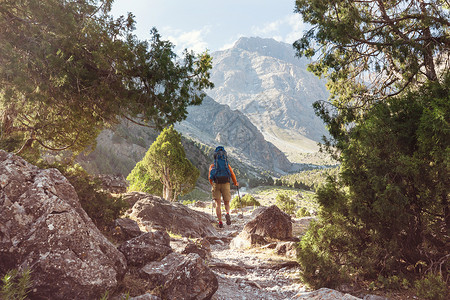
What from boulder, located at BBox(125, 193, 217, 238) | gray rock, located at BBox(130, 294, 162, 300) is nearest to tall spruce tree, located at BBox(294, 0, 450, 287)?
gray rock, located at BBox(130, 294, 162, 300)

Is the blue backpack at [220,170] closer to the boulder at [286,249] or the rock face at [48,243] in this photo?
the boulder at [286,249]

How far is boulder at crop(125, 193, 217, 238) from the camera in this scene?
9.64 metres

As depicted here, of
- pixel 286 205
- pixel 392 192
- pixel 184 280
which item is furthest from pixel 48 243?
pixel 286 205

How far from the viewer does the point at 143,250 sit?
469 cm

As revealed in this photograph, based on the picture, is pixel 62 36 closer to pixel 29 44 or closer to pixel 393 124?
pixel 29 44

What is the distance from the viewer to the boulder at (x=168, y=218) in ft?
31.6

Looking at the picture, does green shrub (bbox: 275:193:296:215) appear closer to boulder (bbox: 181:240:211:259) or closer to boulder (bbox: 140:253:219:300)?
boulder (bbox: 181:240:211:259)

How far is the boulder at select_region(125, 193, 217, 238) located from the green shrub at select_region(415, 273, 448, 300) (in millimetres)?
7334

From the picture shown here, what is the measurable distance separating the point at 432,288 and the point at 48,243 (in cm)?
554

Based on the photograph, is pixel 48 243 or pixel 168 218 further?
pixel 168 218

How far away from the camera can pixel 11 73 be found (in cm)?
516

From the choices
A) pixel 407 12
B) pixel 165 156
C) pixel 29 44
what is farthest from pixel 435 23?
pixel 165 156

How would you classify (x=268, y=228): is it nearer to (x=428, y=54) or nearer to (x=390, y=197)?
(x=390, y=197)

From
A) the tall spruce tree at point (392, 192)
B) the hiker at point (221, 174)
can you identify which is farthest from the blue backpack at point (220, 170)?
the tall spruce tree at point (392, 192)
